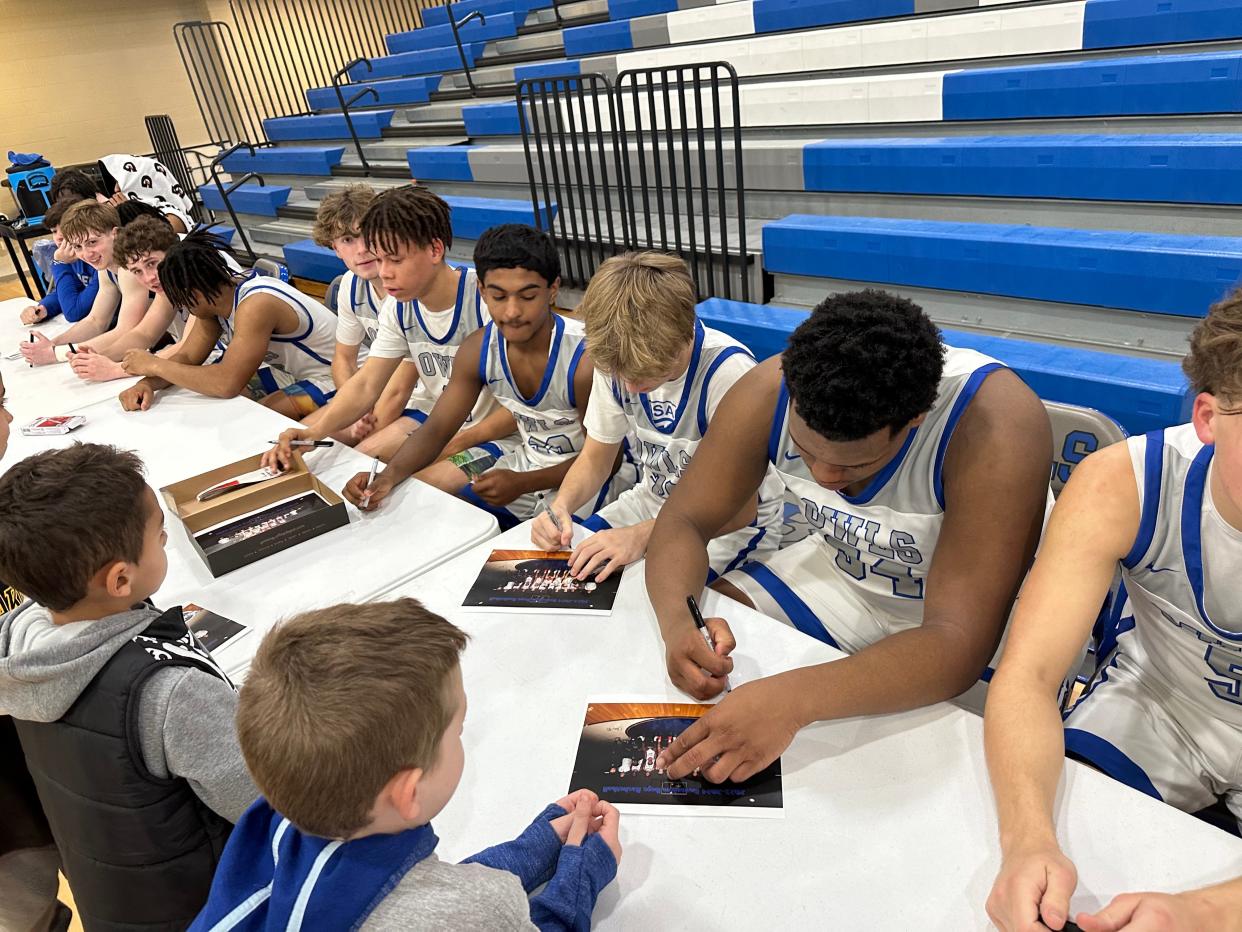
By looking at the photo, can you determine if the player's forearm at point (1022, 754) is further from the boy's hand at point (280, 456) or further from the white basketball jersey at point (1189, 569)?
the boy's hand at point (280, 456)

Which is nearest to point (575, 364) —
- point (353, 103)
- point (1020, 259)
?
point (1020, 259)

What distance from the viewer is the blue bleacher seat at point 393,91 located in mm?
7617

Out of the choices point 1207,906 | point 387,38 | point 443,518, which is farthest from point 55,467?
point 387,38

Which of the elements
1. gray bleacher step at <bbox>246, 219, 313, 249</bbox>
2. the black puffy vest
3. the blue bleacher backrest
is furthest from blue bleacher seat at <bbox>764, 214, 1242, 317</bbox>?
gray bleacher step at <bbox>246, 219, 313, 249</bbox>

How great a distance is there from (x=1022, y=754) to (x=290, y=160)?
909 centimetres

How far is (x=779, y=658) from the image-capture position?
4.07 feet

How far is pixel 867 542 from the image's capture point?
1.45m

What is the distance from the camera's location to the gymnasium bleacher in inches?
114

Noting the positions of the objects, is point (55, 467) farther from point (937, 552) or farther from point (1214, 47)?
point (1214, 47)

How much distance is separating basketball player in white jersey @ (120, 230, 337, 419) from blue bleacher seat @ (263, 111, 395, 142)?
199 inches

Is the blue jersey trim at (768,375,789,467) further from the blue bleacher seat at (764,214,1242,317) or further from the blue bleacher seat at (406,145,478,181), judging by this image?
the blue bleacher seat at (406,145,478,181)

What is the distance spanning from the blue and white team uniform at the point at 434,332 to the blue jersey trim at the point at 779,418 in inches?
51.5

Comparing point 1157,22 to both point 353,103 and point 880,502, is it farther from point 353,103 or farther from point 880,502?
point 353,103

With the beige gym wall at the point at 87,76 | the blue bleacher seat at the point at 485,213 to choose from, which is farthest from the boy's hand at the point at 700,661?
the beige gym wall at the point at 87,76
